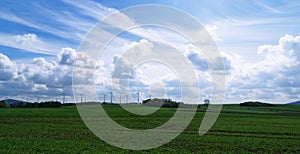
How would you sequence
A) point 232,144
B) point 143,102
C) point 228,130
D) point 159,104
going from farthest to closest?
point 143,102 < point 159,104 < point 228,130 < point 232,144

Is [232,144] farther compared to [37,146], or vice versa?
[232,144]

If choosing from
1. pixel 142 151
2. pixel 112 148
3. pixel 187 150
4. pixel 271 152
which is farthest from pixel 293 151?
pixel 112 148

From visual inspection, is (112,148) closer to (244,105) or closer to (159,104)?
(159,104)

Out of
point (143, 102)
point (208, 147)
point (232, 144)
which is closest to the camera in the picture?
point (208, 147)

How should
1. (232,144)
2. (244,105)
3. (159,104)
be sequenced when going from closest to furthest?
(232,144) < (159,104) < (244,105)

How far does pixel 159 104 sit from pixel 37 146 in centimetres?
11700

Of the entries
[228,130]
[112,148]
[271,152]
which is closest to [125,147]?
[112,148]

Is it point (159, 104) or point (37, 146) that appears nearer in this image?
point (37, 146)

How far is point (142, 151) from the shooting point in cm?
2811

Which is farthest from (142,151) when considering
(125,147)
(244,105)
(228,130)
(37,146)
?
(244,105)

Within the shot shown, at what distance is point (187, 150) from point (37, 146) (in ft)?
45.0

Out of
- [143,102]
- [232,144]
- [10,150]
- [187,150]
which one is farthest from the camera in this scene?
[143,102]

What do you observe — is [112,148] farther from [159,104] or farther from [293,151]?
[159,104]

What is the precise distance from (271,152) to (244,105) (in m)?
155
